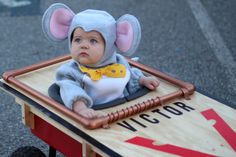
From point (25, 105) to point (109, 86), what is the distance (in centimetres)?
34

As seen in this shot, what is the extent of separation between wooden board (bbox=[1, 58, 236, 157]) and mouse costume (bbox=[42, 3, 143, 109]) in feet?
0.32

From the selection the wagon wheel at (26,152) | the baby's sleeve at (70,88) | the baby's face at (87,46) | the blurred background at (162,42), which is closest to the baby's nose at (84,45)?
the baby's face at (87,46)

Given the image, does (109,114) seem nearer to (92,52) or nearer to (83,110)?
(83,110)

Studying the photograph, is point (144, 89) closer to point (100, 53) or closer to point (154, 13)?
point (100, 53)

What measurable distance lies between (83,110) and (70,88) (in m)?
0.12

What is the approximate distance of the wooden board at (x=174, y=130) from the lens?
179cm

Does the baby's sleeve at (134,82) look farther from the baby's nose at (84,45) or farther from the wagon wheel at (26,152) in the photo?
the wagon wheel at (26,152)

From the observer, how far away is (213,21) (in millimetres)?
4582

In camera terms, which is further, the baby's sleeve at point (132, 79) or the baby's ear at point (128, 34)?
the baby's sleeve at point (132, 79)

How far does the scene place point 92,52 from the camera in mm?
2043

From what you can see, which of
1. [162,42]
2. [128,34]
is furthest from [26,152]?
[162,42]

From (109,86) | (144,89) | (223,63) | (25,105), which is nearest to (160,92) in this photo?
(144,89)

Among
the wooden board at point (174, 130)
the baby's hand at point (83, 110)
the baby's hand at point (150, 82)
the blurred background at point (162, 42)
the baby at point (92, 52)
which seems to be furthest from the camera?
the blurred background at point (162, 42)

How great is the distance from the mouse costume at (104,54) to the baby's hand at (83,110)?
0.09ft
